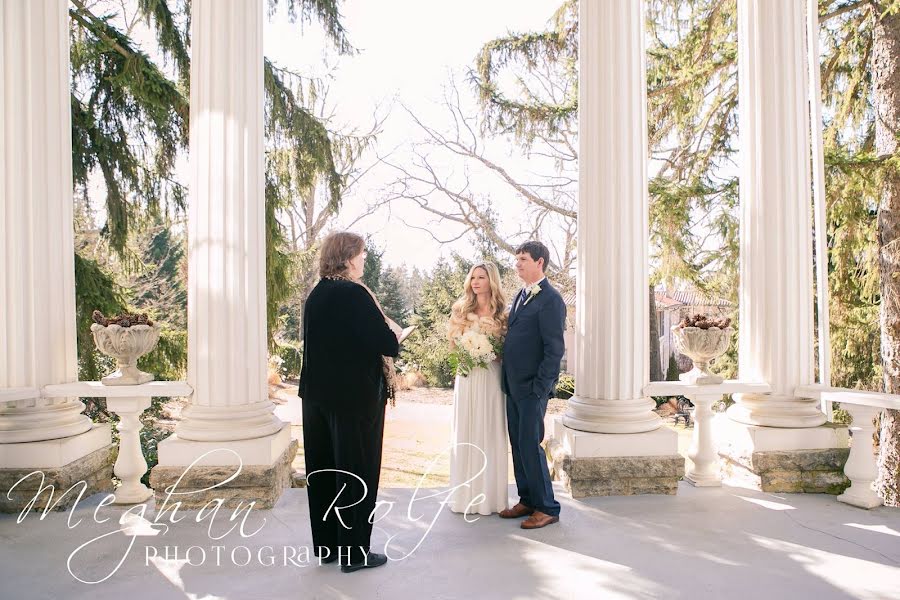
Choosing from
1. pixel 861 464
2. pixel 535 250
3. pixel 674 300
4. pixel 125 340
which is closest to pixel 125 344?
pixel 125 340

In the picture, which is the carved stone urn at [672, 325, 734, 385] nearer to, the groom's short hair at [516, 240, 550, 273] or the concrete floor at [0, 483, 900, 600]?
the concrete floor at [0, 483, 900, 600]

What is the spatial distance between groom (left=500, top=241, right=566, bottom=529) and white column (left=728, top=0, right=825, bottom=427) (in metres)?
2.31

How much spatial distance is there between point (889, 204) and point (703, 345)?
14.6 feet

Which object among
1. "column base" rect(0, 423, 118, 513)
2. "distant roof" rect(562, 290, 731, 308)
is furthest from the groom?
"distant roof" rect(562, 290, 731, 308)

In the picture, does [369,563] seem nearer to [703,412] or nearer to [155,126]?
[703,412]

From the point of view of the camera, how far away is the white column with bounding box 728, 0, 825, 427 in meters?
5.18

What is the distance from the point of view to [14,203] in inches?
186

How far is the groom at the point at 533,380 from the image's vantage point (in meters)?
4.14

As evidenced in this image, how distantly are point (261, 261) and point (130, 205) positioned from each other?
4234 mm

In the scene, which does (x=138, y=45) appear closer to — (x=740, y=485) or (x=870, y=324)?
(x=740, y=485)

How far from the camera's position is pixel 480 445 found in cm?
438

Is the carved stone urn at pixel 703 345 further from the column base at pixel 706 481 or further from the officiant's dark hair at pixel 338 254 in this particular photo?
the officiant's dark hair at pixel 338 254

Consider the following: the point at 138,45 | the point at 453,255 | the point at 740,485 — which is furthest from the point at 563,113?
the point at 740,485

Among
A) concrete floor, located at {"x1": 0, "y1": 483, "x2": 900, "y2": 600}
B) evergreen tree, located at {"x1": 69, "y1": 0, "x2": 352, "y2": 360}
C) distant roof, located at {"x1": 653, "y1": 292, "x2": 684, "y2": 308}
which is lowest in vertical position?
concrete floor, located at {"x1": 0, "y1": 483, "x2": 900, "y2": 600}
